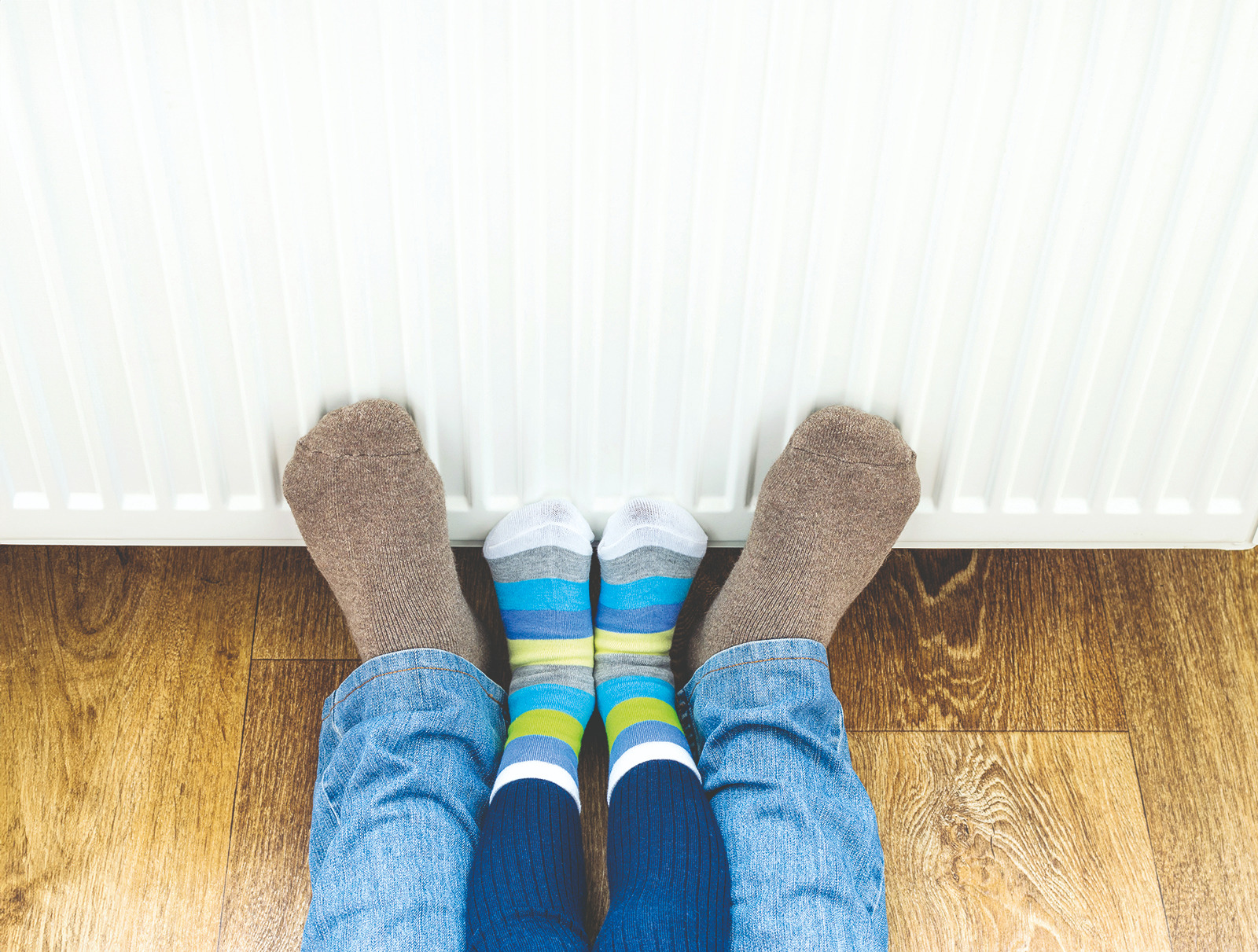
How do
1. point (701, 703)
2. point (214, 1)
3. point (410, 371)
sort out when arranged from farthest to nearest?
point (701, 703)
point (410, 371)
point (214, 1)

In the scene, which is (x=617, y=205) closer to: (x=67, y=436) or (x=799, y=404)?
(x=799, y=404)

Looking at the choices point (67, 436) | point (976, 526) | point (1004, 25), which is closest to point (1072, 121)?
point (1004, 25)

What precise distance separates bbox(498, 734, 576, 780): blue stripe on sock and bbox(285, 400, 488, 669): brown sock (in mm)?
81

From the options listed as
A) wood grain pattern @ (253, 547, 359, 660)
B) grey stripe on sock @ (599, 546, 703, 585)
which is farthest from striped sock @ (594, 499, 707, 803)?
wood grain pattern @ (253, 547, 359, 660)

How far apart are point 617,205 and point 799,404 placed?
8.0 inches

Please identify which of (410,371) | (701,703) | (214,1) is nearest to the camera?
(214,1)

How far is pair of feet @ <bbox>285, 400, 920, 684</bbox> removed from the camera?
28.0 inches

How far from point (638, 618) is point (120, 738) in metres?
0.44

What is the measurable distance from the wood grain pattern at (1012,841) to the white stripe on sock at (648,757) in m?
0.17

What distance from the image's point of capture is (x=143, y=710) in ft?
2.71

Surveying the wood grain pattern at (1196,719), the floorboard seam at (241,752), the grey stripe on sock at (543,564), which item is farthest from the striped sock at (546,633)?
the wood grain pattern at (1196,719)

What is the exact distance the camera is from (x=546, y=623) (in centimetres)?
83

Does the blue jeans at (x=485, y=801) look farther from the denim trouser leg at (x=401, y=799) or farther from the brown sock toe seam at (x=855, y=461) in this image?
the brown sock toe seam at (x=855, y=461)

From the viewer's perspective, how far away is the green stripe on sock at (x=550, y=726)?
0.78 metres
